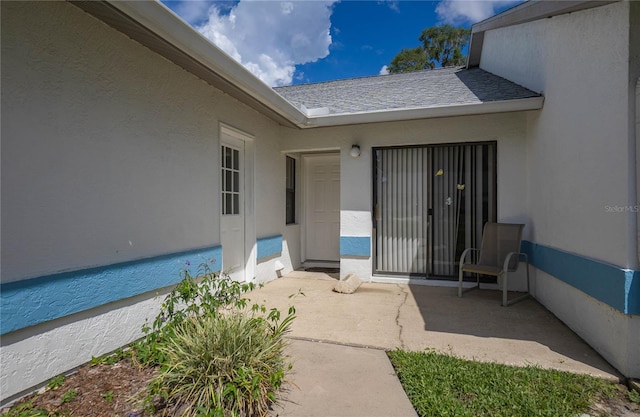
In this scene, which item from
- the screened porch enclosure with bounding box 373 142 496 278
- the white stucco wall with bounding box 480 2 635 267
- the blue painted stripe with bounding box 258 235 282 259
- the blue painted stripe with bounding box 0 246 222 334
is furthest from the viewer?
the blue painted stripe with bounding box 258 235 282 259

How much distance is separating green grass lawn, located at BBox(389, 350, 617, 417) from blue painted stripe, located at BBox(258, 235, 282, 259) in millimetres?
3311

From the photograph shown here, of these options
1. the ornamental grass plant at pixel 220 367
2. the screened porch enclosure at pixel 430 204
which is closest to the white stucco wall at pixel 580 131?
the screened porch enclosure at pixel 430 204

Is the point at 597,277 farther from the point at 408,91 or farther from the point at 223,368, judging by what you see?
the point at 408,91

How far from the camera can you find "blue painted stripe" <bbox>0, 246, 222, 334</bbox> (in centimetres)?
221

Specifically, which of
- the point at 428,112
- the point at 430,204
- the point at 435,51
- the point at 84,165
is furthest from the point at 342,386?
the point at 435,51

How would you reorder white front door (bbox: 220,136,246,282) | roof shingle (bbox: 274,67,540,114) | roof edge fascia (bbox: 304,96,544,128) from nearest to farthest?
1. roof edge fascia (bbox: 304,96,544,128)
2. white front door (bbox: 220,136,246,282)
3. roof shingle (bbox: 274,67,540,114)

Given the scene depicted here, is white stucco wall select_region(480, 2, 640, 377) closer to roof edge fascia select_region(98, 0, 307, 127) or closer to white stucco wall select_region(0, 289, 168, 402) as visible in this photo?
roof edge fascia select_region(98, 0, 307, 127)

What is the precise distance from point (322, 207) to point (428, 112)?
10.8 feet

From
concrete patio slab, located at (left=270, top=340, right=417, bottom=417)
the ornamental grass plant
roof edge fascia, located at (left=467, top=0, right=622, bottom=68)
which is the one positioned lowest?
concrete patio slab, located at (left=270, top=340, right=417, bottom=417)

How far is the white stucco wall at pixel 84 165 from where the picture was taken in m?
2.27

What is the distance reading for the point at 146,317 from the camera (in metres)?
3.31

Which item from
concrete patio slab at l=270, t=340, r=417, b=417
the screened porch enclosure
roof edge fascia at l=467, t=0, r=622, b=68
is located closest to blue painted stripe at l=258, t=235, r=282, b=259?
the screened porch enclosure

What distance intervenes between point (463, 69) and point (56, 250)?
808cm

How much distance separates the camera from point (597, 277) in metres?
2.97
